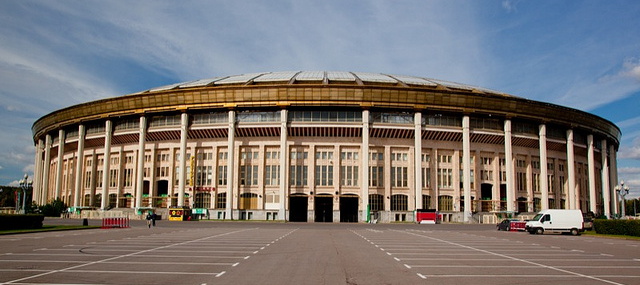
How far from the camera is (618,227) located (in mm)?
44094

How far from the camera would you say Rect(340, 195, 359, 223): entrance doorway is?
252 ft

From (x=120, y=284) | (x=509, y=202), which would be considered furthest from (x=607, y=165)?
(x=120, y=284)

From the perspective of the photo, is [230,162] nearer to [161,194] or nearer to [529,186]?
[161,194]

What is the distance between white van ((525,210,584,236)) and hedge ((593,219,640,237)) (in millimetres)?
1539

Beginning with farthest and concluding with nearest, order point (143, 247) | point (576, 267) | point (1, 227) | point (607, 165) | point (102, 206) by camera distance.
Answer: point (607, 165) → point (102, 206) → point (1, 227) → point (143, 247) → point (576, 267)

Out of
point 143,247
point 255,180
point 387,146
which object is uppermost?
point 387,146

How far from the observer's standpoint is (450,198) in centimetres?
7769

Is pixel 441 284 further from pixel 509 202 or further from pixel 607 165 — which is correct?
pixel 607 165

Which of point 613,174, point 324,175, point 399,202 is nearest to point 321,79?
point 324,175

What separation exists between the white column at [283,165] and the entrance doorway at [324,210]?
5.78m

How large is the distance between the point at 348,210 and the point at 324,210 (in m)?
3.60

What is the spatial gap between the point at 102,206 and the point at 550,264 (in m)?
76.2

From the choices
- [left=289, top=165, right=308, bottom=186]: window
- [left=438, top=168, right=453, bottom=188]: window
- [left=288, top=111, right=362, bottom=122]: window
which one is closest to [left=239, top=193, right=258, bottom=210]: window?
[left=289, top=165, right=308, bottom=186]: window

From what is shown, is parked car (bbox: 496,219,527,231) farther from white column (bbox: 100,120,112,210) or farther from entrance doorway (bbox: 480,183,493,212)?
white column (bbox: 100,120,112,210)
